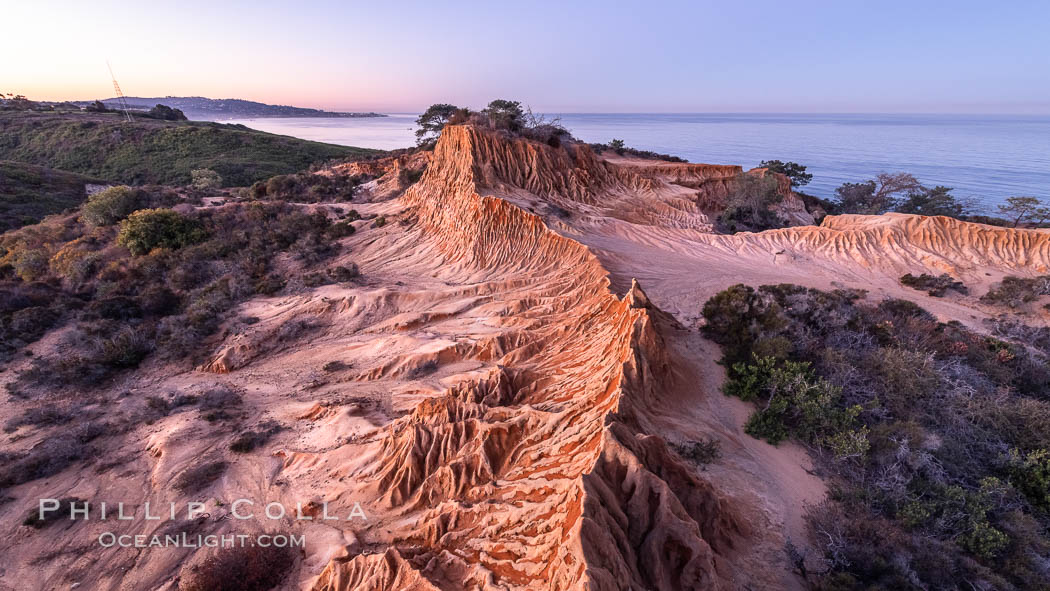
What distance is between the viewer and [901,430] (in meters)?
7.28

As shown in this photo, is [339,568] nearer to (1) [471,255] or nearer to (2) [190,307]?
(1) [471,255]

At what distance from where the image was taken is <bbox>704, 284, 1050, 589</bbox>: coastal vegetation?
5418mm

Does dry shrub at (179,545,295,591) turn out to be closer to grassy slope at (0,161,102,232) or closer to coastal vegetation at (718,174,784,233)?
coastal vegetation at (718,174,784,233)

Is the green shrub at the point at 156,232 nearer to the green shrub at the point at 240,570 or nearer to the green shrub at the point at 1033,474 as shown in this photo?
the green shrub at the point at 240,570

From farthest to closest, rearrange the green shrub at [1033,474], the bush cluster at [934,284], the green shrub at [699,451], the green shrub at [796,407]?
the bush cluster at [934,284] → the green shrub at [796,407] → the green shrub at [699,451] → the green shrub at [1033,474]

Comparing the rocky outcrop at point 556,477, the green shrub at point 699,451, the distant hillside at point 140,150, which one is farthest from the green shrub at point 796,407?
the distant hillside at point 140,150

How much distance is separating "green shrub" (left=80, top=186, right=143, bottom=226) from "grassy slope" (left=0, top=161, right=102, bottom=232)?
8.89 m

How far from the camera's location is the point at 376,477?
8.51 meters

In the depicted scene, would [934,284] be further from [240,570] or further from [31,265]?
[31,265]

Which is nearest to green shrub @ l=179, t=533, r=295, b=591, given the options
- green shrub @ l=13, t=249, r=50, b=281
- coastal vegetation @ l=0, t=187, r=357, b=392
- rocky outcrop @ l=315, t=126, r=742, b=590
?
rocky outcrop @ l=315, t=126, r=742, b=590

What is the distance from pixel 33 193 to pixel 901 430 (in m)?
55.9

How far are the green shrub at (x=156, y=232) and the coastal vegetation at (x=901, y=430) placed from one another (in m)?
26.9

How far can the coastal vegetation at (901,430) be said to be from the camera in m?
5.42

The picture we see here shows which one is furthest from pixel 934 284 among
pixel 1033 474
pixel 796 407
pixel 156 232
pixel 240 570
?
pixel 156 232
